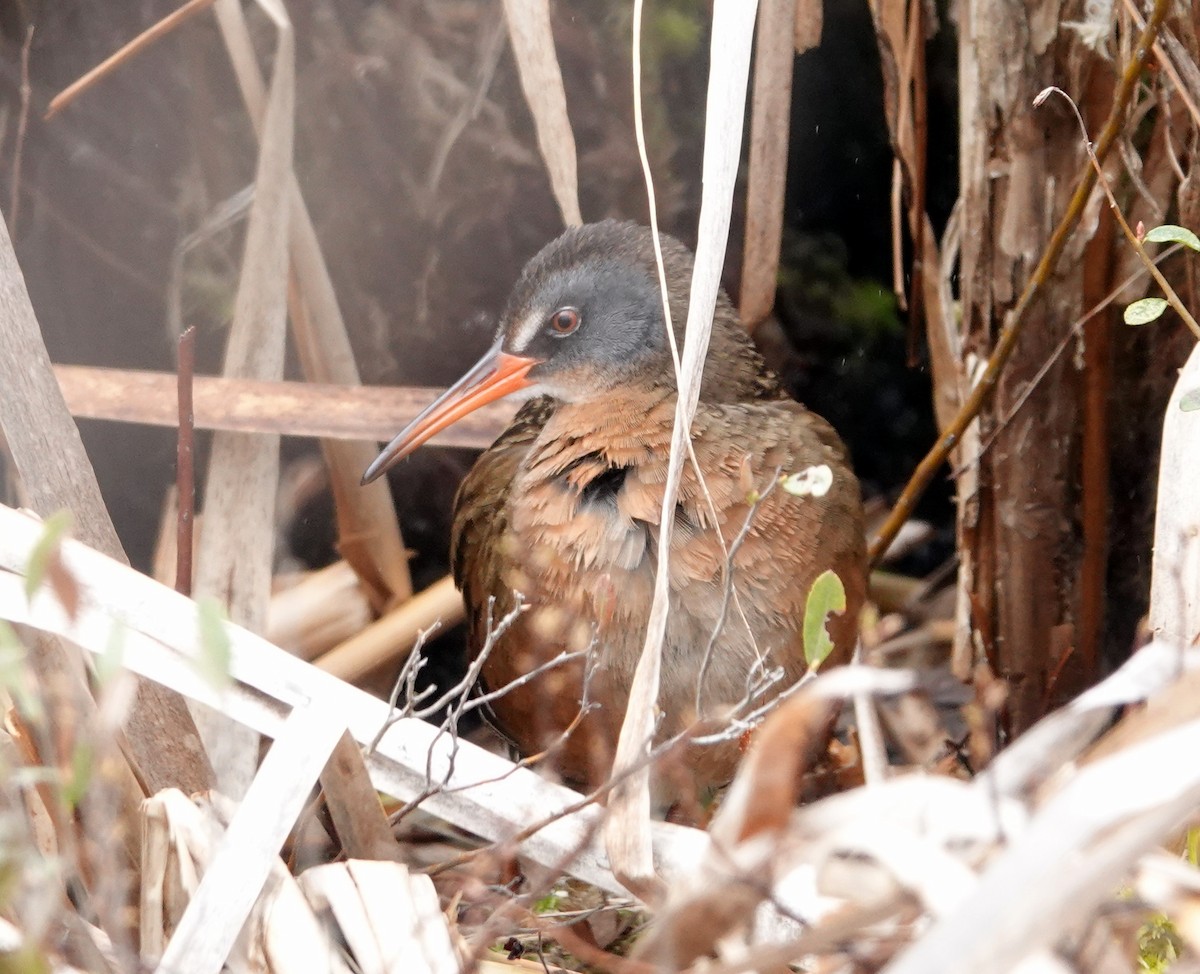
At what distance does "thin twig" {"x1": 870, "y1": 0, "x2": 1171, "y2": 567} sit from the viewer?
6.49 ft

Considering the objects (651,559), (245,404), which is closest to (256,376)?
(245,404)

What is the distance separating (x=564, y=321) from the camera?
2438mm

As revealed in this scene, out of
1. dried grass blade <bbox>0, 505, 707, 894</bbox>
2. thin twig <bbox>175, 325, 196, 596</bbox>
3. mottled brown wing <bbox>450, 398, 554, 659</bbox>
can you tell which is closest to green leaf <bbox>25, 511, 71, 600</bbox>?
dried grass blade <bbox>0, 505, 707, 894</bbox>

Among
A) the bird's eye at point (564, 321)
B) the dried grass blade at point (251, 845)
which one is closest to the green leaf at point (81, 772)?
the dried grass blade at point (251, 845)

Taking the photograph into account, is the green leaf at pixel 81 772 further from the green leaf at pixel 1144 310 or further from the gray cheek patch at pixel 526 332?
the gray cheek patch at pixel 526 332

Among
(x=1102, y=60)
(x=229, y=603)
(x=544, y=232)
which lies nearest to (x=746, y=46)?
(x=1102, y=60)

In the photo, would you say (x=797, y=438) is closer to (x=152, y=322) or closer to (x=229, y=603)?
(x=229, y=603)

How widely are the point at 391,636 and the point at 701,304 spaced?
4.77ft

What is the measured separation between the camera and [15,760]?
1.48m

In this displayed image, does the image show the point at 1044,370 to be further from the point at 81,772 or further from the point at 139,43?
the point at 81,772

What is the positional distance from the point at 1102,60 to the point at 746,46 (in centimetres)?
97

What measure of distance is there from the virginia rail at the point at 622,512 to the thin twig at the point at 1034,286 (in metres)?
0.23

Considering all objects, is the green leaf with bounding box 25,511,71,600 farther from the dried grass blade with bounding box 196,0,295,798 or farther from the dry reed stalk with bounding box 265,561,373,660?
the dry reed stalk with bounding box 265,561,373,660

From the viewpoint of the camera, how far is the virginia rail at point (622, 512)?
211 centimetres
